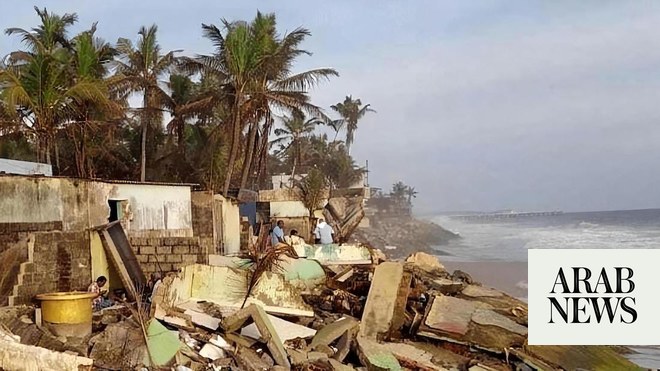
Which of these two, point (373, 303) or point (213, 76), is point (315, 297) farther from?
point (213, 76)

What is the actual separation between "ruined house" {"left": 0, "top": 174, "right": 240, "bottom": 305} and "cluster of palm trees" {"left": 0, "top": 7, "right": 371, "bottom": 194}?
4224mm

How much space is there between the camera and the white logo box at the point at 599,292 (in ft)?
14.7

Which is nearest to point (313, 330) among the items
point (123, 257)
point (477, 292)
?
point (477, 292)

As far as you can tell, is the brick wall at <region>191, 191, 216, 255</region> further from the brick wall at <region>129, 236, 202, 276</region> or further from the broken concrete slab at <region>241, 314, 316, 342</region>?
the broken concrete slab at <region>241, 314, 316, 342</region>

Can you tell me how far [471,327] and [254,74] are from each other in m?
13.2

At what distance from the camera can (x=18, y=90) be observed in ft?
44.7

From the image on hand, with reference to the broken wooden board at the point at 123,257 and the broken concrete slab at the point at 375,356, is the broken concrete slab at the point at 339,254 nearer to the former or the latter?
the broken wooden board at the point at 123,257

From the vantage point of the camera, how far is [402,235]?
53156 millimetres

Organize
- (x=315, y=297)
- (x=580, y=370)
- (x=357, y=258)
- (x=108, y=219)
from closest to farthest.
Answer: (x=580, y=370) → (x=315, y=297) → (x=108, y=219) → (x=357, y=258)

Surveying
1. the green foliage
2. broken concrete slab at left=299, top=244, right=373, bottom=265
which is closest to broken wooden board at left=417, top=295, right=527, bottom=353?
broken concrete slab at left=299, top=244, right=373, bottom=265

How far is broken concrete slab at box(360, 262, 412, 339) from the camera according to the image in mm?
8461

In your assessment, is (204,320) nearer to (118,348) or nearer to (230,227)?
Answer: (118,348)

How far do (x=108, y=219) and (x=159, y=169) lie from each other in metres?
12.6

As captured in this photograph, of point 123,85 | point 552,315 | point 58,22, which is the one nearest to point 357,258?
point 552,315
